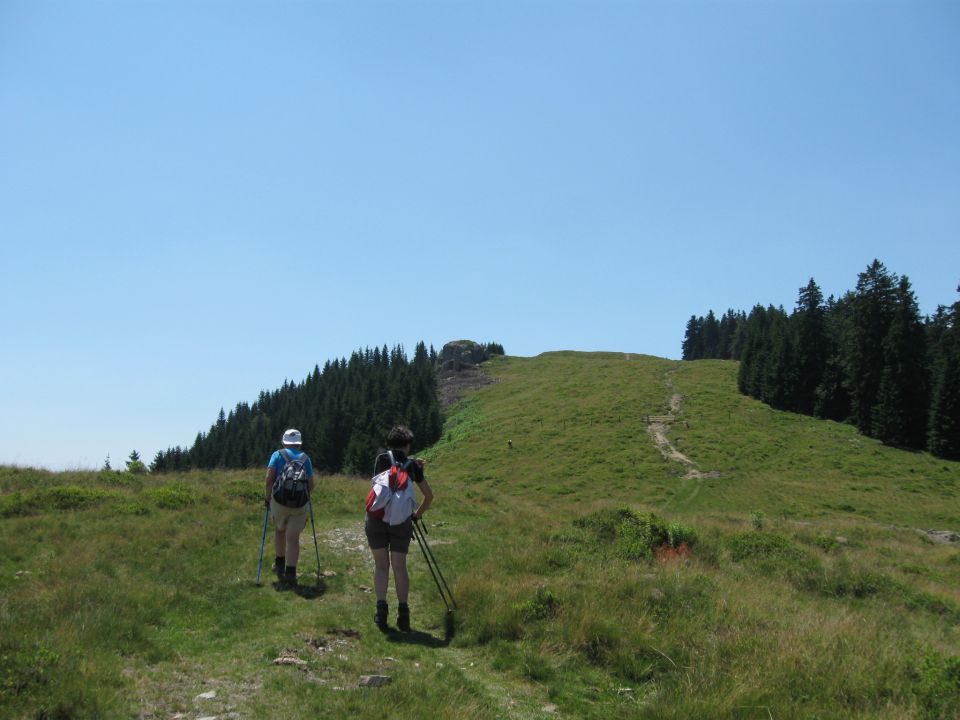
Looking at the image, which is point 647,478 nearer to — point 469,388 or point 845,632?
point 845,632

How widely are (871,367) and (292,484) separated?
70.5 meters

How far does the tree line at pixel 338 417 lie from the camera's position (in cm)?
Answer: 8925

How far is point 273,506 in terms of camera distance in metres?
9.89

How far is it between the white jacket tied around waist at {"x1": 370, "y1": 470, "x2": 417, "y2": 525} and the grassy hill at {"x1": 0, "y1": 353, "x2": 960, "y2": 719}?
1422 millimetres

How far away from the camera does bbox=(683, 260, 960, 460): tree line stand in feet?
183

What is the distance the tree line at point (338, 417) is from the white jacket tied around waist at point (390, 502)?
50.0m

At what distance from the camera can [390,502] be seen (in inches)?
301

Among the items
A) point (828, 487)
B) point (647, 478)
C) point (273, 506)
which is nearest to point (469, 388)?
point (647, 478)

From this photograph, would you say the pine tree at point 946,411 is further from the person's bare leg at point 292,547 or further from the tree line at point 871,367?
the person's bare leg at point 292,547

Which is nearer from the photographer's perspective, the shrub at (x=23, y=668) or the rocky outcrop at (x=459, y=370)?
the shrub at (x=23, y=668)

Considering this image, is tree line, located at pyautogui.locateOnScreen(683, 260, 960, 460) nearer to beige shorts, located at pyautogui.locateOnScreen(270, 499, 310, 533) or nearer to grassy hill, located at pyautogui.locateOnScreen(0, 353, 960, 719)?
grassy hill, located at pyautogui.locateOnScreen(0, 353, 960, 719)

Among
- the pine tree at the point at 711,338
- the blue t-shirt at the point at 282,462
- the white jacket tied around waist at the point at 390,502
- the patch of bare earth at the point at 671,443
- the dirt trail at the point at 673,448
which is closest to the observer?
the white jacket tied around waist at the point at 390,502

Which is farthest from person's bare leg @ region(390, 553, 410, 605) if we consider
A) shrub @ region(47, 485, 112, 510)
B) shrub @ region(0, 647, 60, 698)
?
shrub @ region(47, 485, 112, 510)

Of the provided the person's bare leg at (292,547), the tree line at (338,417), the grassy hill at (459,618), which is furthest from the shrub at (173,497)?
the tree line at (338,417)
